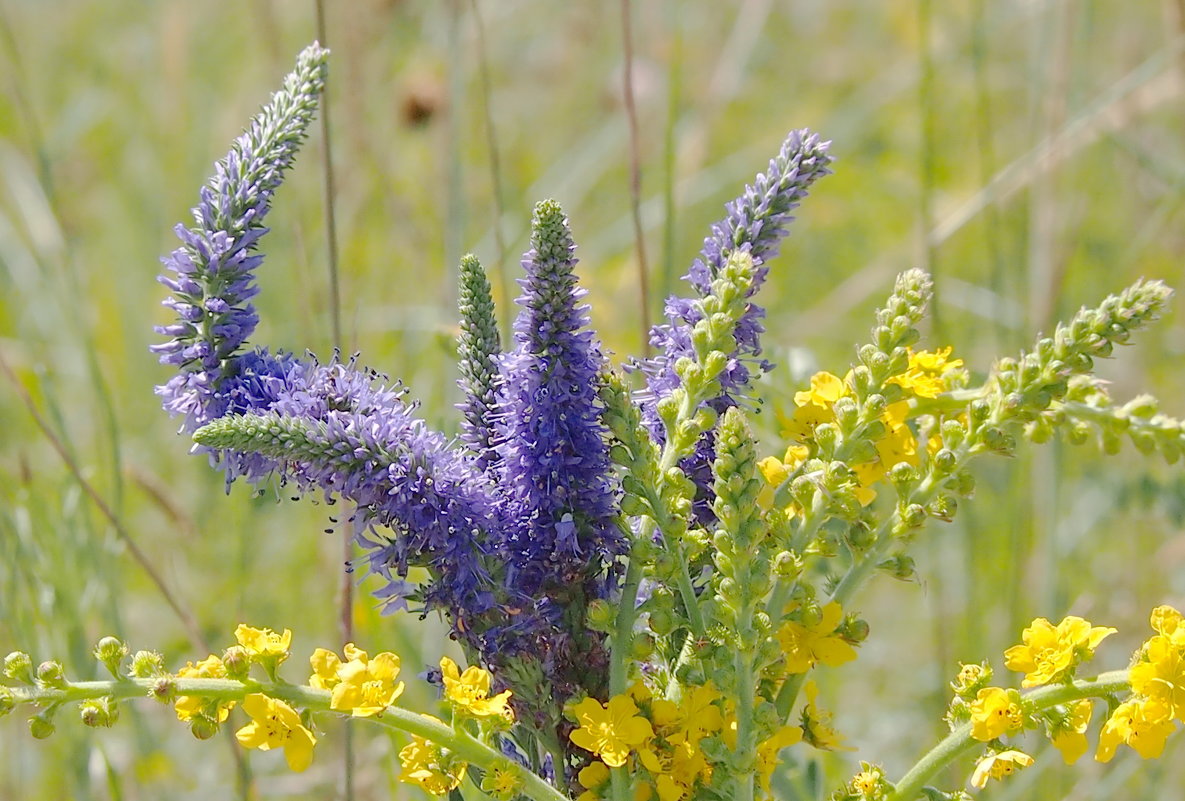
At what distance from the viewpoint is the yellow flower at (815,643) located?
3.21ft

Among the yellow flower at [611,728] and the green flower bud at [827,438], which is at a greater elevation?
the green flower bud at [827,438]

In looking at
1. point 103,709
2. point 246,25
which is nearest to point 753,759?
point 103,709

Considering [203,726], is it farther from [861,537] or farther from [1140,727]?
[1140,727]

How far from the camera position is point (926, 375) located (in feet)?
A: 3.51

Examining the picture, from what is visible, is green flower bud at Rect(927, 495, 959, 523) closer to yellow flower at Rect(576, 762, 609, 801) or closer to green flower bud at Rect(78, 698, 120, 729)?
yellow flower at Rect(576, 762, 609, 801)

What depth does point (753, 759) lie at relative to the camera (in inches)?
34.3

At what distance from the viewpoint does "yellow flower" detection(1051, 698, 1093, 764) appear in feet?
2.94

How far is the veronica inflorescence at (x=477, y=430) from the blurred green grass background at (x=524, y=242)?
0.41m

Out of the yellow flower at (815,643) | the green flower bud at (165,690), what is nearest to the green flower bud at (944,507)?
the yellow flower at (815,643)

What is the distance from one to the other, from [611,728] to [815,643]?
0.20 meters

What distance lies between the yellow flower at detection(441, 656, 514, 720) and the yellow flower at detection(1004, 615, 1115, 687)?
0.37m

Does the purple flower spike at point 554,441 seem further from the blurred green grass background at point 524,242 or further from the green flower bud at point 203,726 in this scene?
the blurred green grass background at point 524,242

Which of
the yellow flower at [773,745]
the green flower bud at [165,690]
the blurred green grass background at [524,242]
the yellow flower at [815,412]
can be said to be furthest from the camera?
the blurred green grass background at [524,242]

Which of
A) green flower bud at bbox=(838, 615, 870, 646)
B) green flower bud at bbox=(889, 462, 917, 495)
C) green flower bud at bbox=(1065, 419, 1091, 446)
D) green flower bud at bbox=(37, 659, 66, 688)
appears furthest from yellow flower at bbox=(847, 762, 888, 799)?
green flower bud at bbox=(37, 659, 66, 688)
